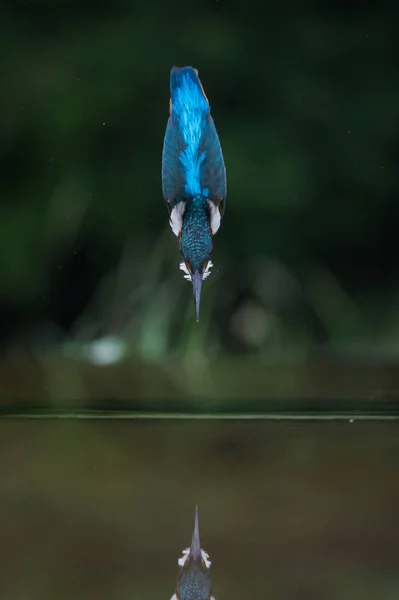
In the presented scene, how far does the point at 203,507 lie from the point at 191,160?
103 cm

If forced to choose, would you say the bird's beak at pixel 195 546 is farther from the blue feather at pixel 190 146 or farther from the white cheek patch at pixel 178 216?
the blue feather at pixel 190 146

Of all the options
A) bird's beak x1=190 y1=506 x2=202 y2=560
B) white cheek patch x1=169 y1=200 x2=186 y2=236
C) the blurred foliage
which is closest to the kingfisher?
white cheek patch x1=169 y1=200 x2=186 y2=236

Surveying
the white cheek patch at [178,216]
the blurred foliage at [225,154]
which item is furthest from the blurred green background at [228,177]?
the white cheek patch at [178,216]

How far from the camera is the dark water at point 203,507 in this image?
118 centimetres

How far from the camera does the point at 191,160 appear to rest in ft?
7.67

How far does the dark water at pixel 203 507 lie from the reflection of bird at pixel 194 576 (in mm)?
12

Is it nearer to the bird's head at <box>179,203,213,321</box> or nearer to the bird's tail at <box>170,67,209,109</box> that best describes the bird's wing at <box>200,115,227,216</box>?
the bird's tail at <box>170,67,209,109</box>

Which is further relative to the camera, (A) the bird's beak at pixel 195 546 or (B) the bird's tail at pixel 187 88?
(B) the bird's tail at pixel 187 88

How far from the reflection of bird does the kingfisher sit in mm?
1031

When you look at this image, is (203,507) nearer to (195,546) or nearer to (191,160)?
Answer: (195,546)

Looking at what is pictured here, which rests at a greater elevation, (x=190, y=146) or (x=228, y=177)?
(x=228, y=177)

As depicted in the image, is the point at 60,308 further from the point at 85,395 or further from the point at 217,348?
the point at 85,395

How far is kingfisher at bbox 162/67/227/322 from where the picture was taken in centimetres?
231

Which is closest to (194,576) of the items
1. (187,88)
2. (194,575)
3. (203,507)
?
(194,575)
